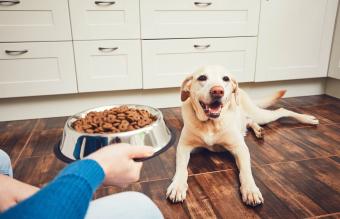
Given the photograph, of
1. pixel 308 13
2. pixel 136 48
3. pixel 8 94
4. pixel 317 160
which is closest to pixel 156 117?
pixel 317 160

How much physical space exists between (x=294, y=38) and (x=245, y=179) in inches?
70.1

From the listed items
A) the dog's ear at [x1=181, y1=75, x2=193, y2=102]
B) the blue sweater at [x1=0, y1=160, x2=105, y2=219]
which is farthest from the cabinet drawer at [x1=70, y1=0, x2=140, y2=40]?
the blue sweater at [x1=0, y1=160, x2=105, y2=219]

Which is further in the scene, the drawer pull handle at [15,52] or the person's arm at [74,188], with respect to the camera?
the drawer pull handle at [15,52]

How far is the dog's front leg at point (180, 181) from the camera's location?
1.18 metres

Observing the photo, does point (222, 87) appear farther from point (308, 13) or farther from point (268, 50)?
point (308, 13)

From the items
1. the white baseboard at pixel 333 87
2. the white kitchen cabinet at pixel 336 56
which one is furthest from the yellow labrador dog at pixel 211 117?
the white baseboard at pixel 333 87

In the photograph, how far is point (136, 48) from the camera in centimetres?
226

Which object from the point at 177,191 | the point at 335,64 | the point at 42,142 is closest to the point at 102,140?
the point at 177,191

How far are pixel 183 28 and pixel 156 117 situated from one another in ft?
4.91

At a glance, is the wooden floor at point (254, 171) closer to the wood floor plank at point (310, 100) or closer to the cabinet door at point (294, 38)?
the wood floor plank at point (310, 100)

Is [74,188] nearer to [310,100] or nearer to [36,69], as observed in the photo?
[36,69]

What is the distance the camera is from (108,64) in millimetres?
2254

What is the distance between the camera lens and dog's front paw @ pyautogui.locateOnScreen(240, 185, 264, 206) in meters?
1.14

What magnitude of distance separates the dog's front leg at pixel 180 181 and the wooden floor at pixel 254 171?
31mm
